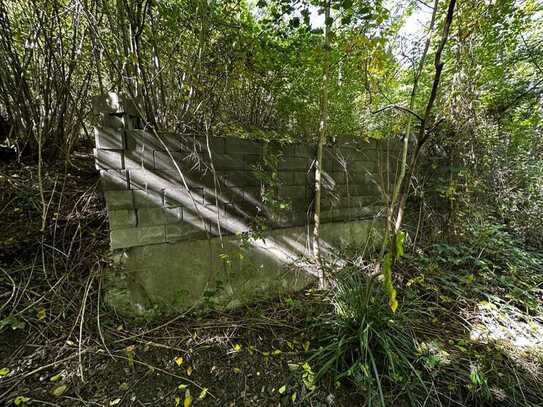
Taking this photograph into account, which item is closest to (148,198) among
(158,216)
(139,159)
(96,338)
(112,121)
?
(158,216)

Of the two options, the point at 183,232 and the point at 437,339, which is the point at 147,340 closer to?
the point at 183,232

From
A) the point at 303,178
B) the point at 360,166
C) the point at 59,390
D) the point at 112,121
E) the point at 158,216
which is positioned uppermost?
the point at 112,121

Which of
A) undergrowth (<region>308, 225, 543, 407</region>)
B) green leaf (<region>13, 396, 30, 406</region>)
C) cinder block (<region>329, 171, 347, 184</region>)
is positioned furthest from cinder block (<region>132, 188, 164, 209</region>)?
cinder block (<region>329, 171, 347, 184</region>)

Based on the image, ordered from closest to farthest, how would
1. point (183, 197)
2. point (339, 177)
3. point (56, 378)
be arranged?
point (56, 378), point (183, 197), point (339, 177)

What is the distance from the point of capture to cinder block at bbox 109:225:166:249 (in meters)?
1.47

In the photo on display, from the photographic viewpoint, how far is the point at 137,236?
1518mm

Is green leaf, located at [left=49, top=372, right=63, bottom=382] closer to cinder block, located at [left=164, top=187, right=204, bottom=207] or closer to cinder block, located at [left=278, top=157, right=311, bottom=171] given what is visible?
cinder block, located at [left=164, top=187, right=204, bottom=207]

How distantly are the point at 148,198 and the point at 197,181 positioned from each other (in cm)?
36

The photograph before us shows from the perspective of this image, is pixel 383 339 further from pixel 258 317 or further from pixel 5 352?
pixel 5 352

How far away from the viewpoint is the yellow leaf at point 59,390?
45.4 inches

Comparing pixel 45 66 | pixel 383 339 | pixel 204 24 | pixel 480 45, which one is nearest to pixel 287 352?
pixel 383 339

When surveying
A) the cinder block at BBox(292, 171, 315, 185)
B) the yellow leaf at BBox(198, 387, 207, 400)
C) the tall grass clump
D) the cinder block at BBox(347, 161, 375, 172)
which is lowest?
the yellow leaf at BBox(198, 387, 207, 400)

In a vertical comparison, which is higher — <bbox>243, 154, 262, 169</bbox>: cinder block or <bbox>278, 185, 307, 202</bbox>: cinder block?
<bbox>243, 154, 262, 169</bbox>: cinder block

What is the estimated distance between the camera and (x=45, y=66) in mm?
1927
